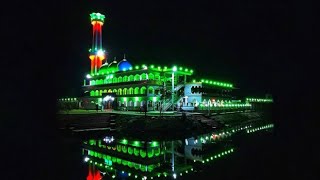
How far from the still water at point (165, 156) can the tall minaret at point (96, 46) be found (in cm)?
3727

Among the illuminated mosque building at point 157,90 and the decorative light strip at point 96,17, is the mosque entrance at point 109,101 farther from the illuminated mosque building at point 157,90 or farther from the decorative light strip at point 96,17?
the decorative light strip at point 96,17

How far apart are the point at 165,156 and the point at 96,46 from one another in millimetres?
49631

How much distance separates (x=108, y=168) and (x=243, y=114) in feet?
126

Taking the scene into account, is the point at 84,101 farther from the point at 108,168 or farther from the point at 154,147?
the point at 108,168

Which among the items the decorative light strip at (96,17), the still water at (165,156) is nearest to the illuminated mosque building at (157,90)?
the still water at (165,156)

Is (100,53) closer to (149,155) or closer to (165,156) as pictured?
(149,155)

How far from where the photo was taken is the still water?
51.6 feet

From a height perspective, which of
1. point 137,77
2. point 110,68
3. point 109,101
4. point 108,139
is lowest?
point 108,139

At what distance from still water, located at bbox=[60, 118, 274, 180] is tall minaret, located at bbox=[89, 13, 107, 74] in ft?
122

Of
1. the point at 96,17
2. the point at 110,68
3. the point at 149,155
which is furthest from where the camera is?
the point at 96,17

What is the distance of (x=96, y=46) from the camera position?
64.8m

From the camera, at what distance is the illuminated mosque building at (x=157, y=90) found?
43612mm

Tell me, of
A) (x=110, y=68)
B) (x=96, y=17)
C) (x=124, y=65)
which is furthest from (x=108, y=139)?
(x=96, y=17)

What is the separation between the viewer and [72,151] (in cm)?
2072
